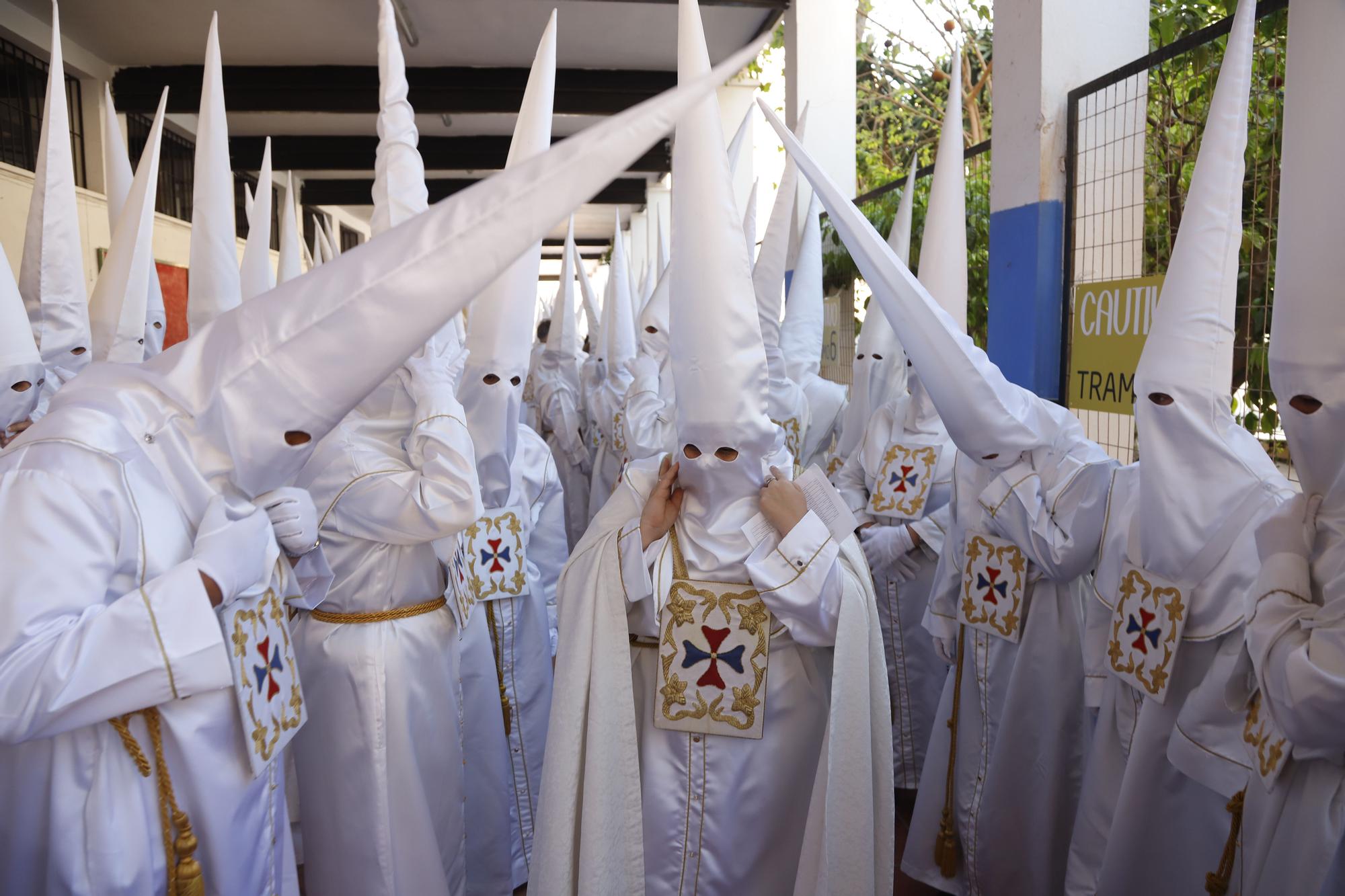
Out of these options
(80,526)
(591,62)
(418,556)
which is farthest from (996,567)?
(591,62)

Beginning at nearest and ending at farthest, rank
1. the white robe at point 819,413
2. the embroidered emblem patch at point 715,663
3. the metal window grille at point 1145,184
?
the embroidered emblem patch at point 715,663 → the metal window grille at point 1145,184 → the white robe at point 819,413

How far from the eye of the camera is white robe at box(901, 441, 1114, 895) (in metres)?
2.81

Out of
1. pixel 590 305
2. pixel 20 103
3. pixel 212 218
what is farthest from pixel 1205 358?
pixel 20 103

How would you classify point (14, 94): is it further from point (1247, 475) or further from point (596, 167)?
point (1247, 475)

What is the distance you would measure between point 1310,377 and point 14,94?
9.50 meters

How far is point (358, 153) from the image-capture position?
12922 mm

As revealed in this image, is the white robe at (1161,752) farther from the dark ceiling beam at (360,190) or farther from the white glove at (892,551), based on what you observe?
the dark ceiling beam at (360,190)

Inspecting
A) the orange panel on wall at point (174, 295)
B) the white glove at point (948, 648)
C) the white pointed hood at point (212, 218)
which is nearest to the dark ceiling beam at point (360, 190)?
the orange panel on wall at point (174, 295)

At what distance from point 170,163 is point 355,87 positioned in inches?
123

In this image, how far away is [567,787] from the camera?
214 cm

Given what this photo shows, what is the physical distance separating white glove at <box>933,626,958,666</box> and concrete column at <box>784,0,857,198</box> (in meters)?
5.00

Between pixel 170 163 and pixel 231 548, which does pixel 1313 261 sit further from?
pixel 170 163

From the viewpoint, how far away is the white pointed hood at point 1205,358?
217 centimetres

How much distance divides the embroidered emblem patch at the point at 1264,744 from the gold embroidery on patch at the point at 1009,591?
3.20 feet
